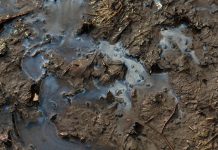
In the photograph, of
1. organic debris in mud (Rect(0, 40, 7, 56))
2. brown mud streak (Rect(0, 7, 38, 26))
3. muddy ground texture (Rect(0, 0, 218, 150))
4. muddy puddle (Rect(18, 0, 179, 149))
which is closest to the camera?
muddy ground texture (Rect(0, 0, 218, 150))

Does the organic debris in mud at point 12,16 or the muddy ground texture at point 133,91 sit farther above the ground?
the organic debris in mud at point 12,16

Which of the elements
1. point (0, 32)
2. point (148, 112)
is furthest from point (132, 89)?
point (0, 32)

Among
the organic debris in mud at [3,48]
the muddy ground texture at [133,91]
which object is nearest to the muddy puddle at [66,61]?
the muddy ground texture at [133,91]

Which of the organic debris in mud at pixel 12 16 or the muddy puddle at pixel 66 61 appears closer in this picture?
the muddy puddle at pixel 66 61

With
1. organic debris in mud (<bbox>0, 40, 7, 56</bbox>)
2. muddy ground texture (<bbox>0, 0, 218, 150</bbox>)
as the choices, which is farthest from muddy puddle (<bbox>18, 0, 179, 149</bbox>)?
organic debris in mud (<bbox>0, 40, 7, 56</bbox>)

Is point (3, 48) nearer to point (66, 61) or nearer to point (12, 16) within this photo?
point (12, 16)

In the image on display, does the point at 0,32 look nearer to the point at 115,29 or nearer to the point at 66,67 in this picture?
the point at 66,67

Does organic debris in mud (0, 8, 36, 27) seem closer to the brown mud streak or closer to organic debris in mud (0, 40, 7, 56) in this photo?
the brown mud streak

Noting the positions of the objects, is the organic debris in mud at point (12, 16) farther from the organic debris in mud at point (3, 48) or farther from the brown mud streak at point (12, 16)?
the organic debris in mud at point (3, 48)

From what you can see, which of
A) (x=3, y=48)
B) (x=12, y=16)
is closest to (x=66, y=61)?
(x=3, y=48)
